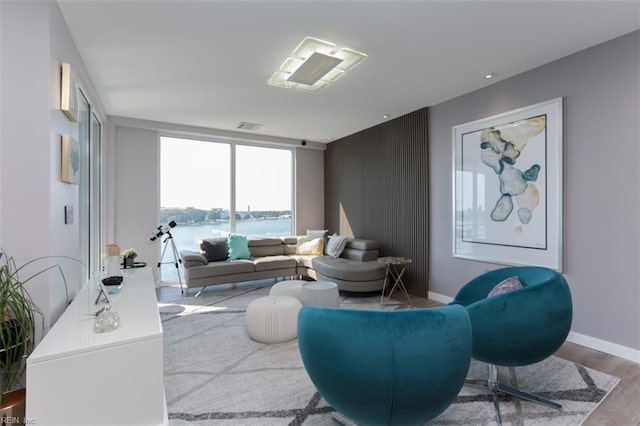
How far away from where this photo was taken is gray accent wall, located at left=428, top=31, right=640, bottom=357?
2.63m

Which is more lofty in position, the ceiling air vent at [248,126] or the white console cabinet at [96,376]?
the ceiling air vent at [248,126]

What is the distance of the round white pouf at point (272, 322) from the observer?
119 inches

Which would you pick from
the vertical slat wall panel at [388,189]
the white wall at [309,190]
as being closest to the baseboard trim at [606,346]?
the vertical slat wall panel at [388,189]

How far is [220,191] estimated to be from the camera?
19.8 feet

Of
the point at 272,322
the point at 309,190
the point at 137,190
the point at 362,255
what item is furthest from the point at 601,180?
the point at 137,190

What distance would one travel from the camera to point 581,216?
2945 millimetres

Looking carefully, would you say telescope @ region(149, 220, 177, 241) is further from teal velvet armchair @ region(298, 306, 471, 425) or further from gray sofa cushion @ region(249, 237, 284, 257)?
teal velvet armchair @ region(298, 306, 471, 425)

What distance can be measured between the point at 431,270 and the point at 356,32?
3.24 meters

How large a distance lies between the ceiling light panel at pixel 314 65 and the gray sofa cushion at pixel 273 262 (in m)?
2.90

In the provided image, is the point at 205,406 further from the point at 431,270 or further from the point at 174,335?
the point at 431,270

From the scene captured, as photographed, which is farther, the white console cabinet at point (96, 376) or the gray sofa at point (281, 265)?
the gray sofa at point (281, 265)

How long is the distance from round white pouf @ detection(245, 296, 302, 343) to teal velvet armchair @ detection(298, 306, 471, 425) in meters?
1.59

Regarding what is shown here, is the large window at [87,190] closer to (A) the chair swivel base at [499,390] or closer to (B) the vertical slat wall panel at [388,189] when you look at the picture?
(A) the chair swivel base at [499,390]

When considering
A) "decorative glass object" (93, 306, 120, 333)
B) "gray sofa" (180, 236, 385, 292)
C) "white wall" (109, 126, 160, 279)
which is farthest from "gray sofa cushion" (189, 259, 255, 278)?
"decorative glass object" (93, 306, 120, 333)
